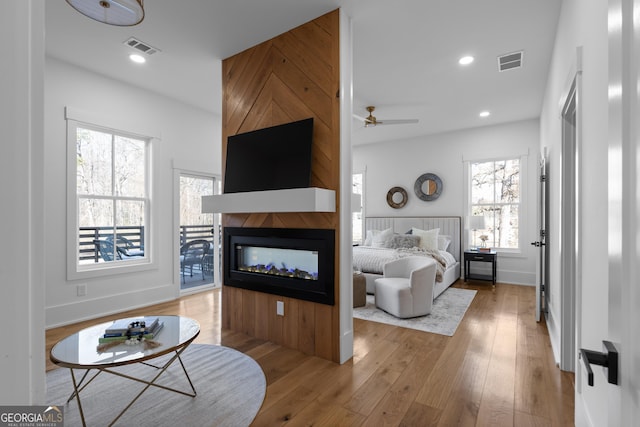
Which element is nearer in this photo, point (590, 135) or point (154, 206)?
point (590, 135)

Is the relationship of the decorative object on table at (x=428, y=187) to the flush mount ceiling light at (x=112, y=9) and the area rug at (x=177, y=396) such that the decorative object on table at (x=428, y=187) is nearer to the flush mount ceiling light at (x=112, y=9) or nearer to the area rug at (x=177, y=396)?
the area rug at (x=177, y=396)

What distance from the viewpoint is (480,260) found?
5672 mm

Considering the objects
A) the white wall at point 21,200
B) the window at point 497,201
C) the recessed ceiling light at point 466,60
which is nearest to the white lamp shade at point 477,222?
the window at point 497,201

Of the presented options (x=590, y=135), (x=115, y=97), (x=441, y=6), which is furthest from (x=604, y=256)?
(x=115, y=97)

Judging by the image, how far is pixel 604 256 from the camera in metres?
1.37

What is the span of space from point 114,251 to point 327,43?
368 centimetres

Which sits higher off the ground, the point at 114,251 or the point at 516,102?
the point at 516,102

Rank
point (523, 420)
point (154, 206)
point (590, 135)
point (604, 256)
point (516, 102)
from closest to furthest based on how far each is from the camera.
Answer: point (604, 256) < point (590, 135) < point (523, 420) < point (154, 206) < point (516, 102)

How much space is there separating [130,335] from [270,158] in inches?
71.3

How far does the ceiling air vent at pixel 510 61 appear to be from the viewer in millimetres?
3449

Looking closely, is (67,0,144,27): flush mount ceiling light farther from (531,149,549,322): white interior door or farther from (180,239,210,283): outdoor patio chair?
(531,149,549,322): white interior door

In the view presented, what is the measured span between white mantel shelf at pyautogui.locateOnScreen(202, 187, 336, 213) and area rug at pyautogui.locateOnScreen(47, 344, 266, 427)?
1.33 m

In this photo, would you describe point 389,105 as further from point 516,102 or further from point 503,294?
point 503,294

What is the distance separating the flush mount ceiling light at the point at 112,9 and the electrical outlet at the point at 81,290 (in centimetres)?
303
